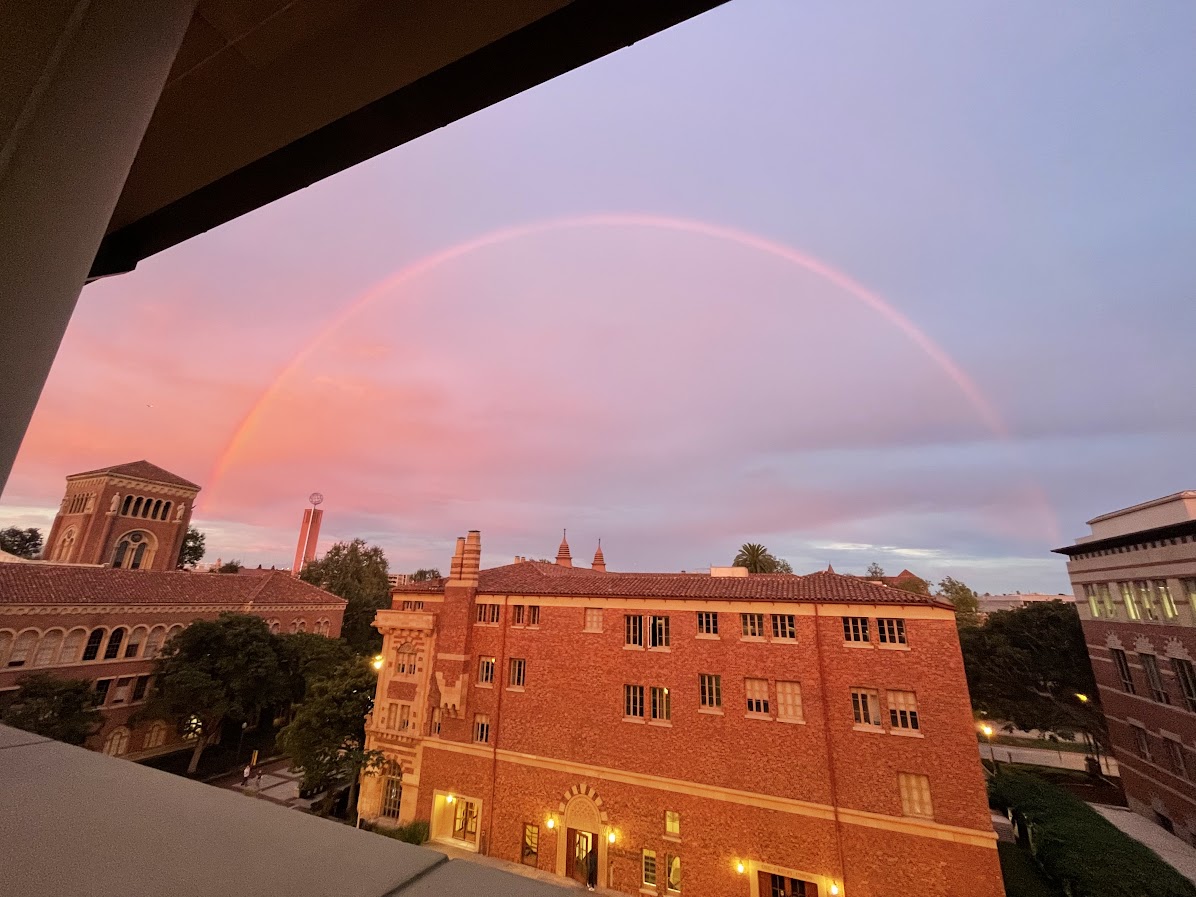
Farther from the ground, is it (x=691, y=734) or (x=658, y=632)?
(x=658, y=632)

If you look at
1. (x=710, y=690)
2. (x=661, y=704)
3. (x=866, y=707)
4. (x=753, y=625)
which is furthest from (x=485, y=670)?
(x=866, y=707)

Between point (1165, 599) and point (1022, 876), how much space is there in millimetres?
13797

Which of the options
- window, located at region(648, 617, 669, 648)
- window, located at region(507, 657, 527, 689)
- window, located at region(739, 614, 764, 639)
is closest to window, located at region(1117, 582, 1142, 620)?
window, located at region(739, 614, 764, 639)

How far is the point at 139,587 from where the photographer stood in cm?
3158

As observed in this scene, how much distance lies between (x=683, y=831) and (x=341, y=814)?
17.0 m

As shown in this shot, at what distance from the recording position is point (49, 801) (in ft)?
4.47

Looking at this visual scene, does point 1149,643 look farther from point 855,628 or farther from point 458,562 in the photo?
point 458,562

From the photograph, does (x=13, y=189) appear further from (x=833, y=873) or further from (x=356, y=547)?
(x=356, y=547)

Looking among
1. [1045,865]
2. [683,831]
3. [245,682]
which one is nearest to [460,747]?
[683,831]

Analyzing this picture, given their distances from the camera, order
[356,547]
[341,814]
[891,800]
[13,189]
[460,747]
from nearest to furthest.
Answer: [13,189] < [891,800] < [460,747] < [341,814] < [356,547]

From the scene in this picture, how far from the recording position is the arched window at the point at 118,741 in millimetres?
27953

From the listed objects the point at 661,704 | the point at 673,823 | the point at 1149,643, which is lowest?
the point at 673,823

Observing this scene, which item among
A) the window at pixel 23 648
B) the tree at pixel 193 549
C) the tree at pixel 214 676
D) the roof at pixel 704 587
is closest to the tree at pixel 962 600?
the roof at pixel 704 587

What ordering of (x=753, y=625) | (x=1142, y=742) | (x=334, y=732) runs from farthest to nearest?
(x=1142, y=742) < (x=334, y=732) < (x=753, y=625)
